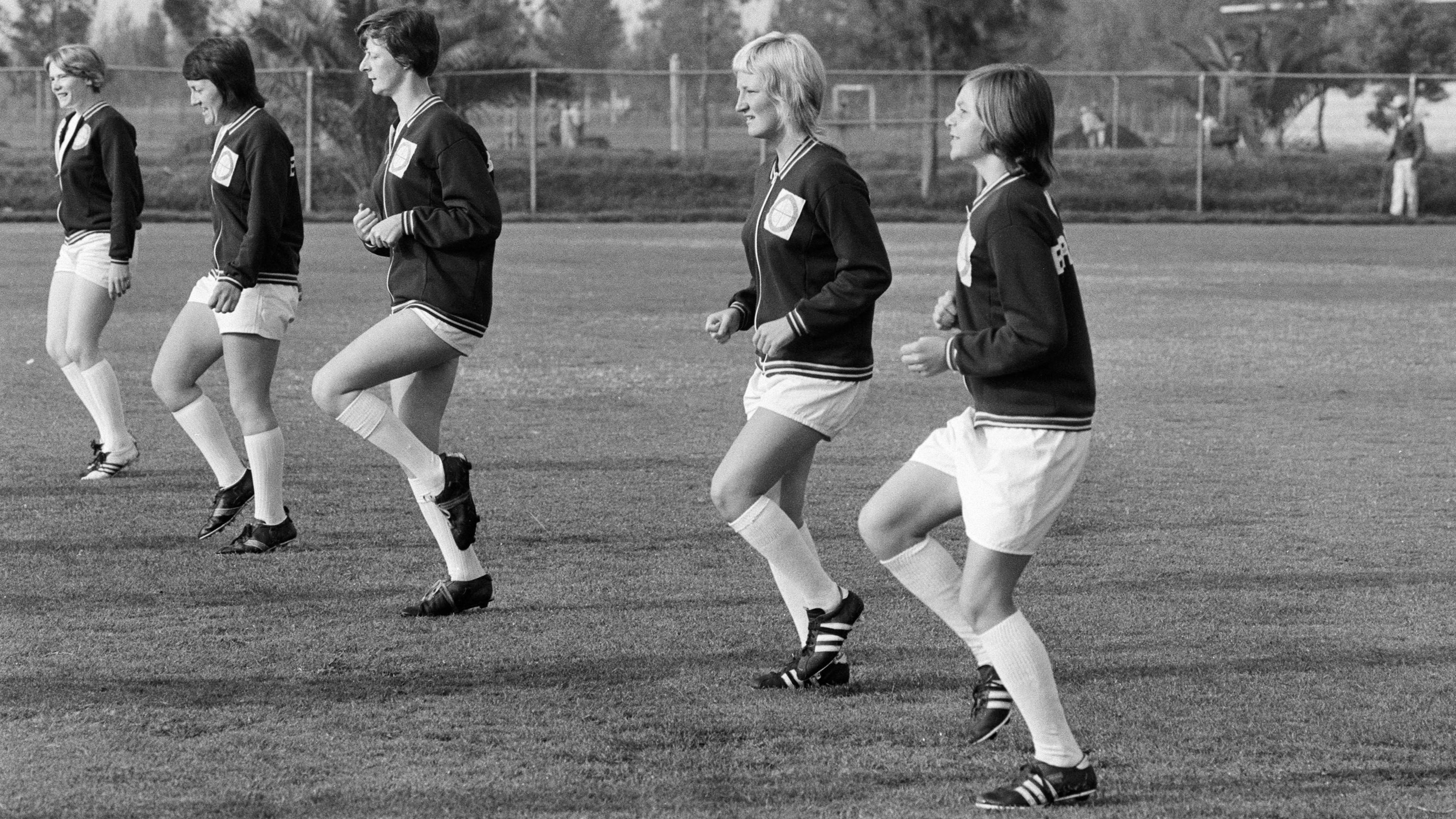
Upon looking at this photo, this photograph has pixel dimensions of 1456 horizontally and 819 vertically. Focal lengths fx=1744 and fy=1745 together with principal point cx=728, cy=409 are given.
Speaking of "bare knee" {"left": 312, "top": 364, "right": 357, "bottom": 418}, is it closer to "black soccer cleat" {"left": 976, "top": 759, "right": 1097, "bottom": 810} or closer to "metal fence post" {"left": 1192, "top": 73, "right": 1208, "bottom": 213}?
"black soccer cleat" {"left": 976, "top": 759, "right": 1097, "bottom": 810}

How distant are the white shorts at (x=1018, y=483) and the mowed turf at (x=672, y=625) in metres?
0.65

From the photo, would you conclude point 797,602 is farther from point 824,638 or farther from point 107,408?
point 107,408

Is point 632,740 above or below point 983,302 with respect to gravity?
below

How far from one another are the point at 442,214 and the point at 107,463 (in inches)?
142

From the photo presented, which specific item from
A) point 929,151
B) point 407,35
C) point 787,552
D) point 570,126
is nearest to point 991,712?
point 787,552

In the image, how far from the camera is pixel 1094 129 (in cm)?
4653

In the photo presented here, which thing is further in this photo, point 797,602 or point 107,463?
point 107,463

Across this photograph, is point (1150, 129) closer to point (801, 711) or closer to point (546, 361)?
point (546, 361)

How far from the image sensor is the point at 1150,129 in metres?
65.6

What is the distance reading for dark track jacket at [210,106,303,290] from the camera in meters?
6.52

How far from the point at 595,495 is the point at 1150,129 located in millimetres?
60690

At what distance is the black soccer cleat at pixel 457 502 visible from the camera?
585 centimetres

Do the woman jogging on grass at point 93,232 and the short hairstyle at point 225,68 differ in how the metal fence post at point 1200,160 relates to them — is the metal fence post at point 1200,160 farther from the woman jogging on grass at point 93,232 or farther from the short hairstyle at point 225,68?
the short hairstyle at point 225,68

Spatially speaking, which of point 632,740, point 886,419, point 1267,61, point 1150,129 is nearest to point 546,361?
point 886,419
